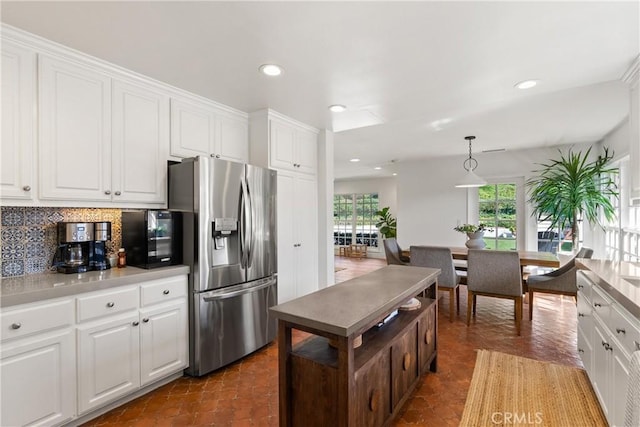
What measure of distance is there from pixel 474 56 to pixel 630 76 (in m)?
1.31

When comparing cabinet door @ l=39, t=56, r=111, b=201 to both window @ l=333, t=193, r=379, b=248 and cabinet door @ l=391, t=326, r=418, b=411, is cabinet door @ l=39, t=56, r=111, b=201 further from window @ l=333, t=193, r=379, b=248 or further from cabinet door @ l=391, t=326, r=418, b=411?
window @ l=333, t=193, r=379, b=248

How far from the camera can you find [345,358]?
135cm

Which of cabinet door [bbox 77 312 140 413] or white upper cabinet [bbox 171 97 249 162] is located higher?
white upper cabinet [bbox 171 97 249 162]

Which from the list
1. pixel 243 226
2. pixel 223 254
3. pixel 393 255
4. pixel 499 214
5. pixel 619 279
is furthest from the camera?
pixel 499 214

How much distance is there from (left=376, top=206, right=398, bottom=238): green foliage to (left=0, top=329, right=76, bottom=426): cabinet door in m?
7.43

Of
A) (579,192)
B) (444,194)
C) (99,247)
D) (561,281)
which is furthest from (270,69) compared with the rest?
(444,194)

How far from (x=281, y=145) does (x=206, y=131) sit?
0.81 metres

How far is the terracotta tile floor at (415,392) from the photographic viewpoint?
77.7 inches

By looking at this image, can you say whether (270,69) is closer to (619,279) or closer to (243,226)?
(243,226)

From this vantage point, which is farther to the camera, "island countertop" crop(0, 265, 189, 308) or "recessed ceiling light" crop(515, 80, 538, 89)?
"recessed ceiling light" crop(515, 80, 538, 89)

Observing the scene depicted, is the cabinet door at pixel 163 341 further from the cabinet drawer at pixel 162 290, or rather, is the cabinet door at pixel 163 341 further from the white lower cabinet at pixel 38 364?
the white lower cabinet at pixel 38 364

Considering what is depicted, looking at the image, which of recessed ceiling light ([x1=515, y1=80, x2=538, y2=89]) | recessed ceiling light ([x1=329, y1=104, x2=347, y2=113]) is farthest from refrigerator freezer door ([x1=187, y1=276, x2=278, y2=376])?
recessed ceiling light ([x1=515, y1=80, x2=538, y2=89])

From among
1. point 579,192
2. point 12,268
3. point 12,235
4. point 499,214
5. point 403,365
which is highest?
point 579,192

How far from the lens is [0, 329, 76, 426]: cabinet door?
157 cm
